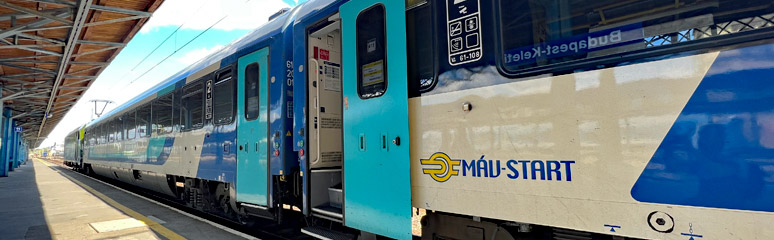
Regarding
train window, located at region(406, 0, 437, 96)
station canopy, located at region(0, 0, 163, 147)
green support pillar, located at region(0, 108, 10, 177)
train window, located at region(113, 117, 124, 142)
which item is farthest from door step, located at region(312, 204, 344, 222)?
green support pillar, located at region(0, 108, 10, 177)

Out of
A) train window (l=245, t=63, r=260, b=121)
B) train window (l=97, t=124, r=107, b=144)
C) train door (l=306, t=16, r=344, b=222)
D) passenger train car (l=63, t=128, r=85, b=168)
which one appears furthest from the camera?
passenger train car (l=63, t=128, r=85, b=168)

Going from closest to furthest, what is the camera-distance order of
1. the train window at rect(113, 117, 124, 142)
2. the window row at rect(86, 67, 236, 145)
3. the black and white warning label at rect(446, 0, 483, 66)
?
the black and white warning label at rect(446, 0, 483, 66) < the window row at rect(86, 67, 236, 145) < the train window at rect(113, 117, 124, 142)

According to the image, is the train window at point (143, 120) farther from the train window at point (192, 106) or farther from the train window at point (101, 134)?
the train window at point (101, 134)

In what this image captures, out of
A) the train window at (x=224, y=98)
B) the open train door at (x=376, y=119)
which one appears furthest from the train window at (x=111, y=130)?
the open train door at (x=376, y=119)

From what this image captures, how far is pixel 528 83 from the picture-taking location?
8.07ft

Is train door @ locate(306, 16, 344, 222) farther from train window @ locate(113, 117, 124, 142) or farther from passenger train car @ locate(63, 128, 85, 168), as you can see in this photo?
passenger train car @ locate(63, 128, 85, 168)

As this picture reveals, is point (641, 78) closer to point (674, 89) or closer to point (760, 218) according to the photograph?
point (674, 89)

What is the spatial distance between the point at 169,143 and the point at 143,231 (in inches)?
104

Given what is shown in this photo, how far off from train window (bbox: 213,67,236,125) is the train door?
1940mm

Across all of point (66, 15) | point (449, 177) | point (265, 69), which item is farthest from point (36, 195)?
point (449, 177)

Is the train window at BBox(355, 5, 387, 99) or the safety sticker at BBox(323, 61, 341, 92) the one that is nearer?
the train window at BBox(355, 5, 387, 99)

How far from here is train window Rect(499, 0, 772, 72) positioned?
1854 mm

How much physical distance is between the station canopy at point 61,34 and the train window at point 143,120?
207 centimetres

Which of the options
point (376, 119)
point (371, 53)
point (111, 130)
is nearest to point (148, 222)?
point (376, 119)
